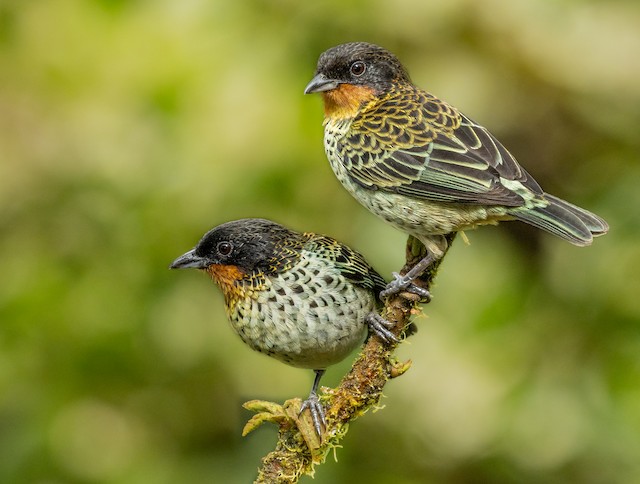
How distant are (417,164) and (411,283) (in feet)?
2.27

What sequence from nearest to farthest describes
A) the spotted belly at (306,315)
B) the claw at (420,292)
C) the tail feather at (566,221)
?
the claw at (420,292) → the tail feather at (566,221) → the spotted belly at (306,315)

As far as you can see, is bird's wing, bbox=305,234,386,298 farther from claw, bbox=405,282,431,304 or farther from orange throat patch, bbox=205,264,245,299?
claw, bbox=405,282,431,304

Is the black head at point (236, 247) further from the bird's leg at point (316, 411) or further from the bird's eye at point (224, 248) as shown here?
the bird's leg at point (316, 411)

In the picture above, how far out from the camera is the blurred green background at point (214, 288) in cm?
609

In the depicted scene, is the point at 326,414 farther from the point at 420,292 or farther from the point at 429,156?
the point at 429,156

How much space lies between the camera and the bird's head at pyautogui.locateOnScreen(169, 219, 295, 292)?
15.1 ft

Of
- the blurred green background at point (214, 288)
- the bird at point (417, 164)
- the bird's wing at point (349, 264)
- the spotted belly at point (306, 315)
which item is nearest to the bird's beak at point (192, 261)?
the spotted belly at point (306, 315)

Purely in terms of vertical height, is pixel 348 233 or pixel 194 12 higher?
pixel 194 12

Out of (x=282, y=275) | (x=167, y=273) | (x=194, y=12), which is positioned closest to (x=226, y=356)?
(x=167, y=273)

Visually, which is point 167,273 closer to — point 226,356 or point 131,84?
point 226,356

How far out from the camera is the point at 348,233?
21.2ft

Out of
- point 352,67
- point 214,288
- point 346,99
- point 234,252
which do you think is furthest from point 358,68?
point 214,288

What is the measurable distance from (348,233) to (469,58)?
1.63 metres

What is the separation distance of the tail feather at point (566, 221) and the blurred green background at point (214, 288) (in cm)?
185
